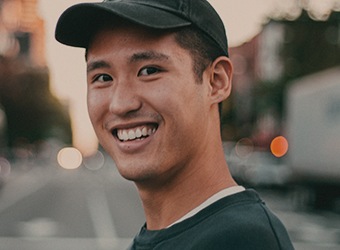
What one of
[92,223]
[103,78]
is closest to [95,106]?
[103,78]

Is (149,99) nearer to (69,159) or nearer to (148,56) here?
(148,56)

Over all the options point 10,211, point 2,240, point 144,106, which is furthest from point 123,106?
point 10,211

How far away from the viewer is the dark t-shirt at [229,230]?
167 centimetres

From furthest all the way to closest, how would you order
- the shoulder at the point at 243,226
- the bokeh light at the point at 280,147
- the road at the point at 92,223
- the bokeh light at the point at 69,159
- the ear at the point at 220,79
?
the bokeh light at the point at 69,159
the bokeh light at the point at 280,147
the road at the point at 92,223
the ear at the point at 220,79
the shoulder at the point at 243,226

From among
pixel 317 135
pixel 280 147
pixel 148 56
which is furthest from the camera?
pixel 280 147

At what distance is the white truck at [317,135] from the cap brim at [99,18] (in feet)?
59.1

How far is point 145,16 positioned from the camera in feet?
5.86

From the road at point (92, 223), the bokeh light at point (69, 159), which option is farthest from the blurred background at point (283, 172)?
the bokeh light at point (69, 159)

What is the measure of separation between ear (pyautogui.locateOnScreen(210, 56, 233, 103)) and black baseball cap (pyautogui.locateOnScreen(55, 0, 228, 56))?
4 cm

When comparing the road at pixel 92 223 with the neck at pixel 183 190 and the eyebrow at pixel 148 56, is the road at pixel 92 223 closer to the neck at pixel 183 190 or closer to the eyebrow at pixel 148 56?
the neck at pixel 183 190

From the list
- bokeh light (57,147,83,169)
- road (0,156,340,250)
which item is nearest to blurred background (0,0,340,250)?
road (0,156,340,250)

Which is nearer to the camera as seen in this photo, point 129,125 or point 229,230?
point 229,230

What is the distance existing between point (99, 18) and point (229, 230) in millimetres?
598

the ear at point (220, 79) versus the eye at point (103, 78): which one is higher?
the eye at point (103, 78)
